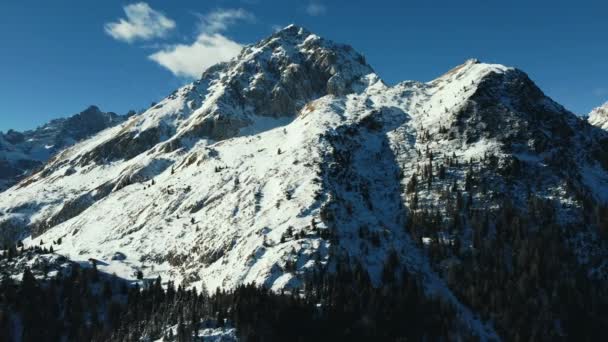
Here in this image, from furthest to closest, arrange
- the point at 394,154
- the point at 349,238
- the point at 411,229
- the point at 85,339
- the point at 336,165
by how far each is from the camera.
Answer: the point at 394,154 → the point at 336,165 → the point at 411,229 → the point at 349,238 → the point at 85,339

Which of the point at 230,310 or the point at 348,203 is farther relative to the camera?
the point at 348,203

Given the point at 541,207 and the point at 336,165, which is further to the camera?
the point at 336,165

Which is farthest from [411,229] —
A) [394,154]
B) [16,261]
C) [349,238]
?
[16,261]

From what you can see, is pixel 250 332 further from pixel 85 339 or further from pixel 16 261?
pixel 16 261

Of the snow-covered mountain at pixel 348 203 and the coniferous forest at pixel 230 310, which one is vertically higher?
the snow-covered mountain at pixel 348 203

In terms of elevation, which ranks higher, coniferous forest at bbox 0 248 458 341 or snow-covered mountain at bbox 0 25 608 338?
snow-covered mountain at bbox 0 25 608 338

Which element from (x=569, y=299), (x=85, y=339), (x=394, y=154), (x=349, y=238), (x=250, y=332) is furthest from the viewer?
(x=394, y=154)

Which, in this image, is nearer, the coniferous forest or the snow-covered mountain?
the coniferous forest

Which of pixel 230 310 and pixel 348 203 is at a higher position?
pixel 348 203

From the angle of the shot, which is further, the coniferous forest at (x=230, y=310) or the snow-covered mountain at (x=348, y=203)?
the snow-covered mountain at (x=348, y=203)

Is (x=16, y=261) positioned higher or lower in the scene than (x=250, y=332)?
higher

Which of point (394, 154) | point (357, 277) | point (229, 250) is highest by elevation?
point (394, 154)
